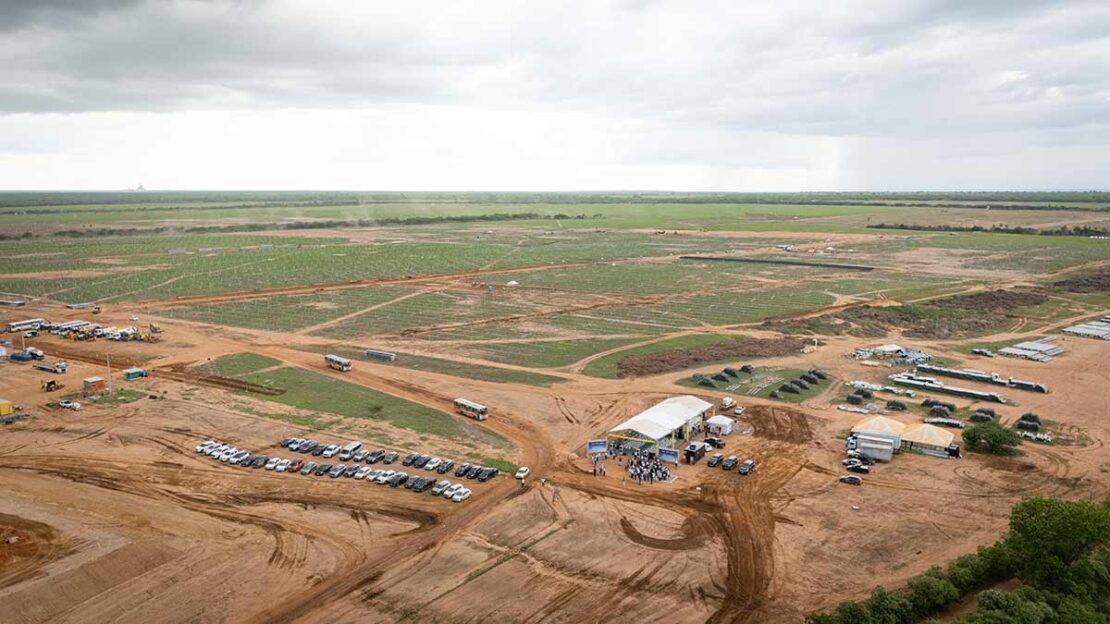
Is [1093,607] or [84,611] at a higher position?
[1093,607]

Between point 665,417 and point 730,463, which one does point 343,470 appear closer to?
point 665,417

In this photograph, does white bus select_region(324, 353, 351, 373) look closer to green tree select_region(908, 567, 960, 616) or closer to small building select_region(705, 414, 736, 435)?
small building select_region(705, 414, 736, 435)

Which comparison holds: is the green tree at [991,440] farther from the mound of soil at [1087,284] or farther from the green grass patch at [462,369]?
the mound of soil at [1087,284]

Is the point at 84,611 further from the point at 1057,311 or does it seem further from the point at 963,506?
the point at 1057,311

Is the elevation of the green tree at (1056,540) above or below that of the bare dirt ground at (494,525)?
above

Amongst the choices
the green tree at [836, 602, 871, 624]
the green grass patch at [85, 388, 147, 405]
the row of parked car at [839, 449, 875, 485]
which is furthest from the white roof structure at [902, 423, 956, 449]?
the green grass patch at [85, 388, 147, 405]

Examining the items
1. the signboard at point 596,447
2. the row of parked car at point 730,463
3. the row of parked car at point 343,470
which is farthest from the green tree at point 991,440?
the row of parked car at point 343,470

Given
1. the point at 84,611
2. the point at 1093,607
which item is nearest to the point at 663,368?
the point at 1093,607
